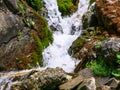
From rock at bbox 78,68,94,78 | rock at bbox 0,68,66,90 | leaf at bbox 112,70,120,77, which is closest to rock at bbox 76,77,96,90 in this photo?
rock at bbox 0,68,66,90

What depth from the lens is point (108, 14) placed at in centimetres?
1324

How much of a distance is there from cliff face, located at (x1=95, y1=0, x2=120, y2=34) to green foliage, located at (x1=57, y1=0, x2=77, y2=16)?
3.24 m

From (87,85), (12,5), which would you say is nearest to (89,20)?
(12,5)

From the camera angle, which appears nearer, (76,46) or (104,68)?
(104,68)

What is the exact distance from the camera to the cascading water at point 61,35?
1287cm

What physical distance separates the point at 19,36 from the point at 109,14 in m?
3.69

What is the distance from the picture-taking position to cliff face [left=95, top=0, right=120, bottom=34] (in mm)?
12917

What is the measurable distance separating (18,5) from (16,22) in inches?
30.6

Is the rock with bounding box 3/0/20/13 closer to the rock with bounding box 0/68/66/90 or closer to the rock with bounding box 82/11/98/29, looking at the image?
the rock with bounding box 82/11/98/29

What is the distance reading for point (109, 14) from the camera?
13195 millimetres

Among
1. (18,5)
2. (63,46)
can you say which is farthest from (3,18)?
(63,46)

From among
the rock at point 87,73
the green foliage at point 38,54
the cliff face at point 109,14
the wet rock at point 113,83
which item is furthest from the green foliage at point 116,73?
the cliff face at point 109,14

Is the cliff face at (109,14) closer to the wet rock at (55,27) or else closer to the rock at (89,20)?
the rock at (89,20)

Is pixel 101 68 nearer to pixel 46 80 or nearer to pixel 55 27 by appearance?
pixel 46 80
